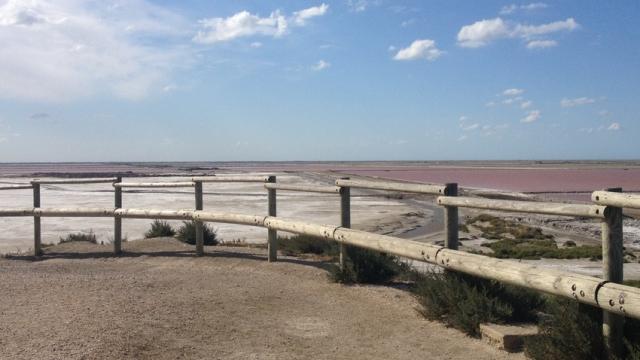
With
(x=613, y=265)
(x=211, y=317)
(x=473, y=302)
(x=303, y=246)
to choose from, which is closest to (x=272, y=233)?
(x=303, y=246)

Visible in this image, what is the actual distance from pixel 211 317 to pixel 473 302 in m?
2.64

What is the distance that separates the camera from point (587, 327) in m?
4.96

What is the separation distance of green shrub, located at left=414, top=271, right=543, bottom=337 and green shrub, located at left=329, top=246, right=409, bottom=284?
1729 mm

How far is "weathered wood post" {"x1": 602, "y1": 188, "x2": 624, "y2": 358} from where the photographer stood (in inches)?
189

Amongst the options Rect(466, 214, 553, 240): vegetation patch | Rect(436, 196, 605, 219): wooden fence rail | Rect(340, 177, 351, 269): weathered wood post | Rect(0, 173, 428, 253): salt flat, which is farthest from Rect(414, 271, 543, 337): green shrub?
Rect(466, 214, 553, 240): vegetation patch

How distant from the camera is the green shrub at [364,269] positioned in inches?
346

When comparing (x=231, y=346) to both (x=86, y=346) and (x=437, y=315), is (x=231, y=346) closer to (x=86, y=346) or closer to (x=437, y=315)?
(x=86, y=346)

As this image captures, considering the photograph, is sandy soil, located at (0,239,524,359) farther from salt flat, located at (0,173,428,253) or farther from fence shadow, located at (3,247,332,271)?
salt flat, located at (0,173,428,253)

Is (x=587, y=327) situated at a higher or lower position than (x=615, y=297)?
lower

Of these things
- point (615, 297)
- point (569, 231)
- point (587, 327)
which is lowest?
point (569, 231)

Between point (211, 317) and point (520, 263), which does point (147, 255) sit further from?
point (520, 263)

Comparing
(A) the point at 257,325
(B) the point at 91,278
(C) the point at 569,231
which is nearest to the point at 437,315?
(A) the point at 257,325

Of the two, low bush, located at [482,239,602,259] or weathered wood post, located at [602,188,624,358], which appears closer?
weathered wood post, located at [602,188,624,358]

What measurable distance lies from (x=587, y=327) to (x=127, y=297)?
5052 mm
